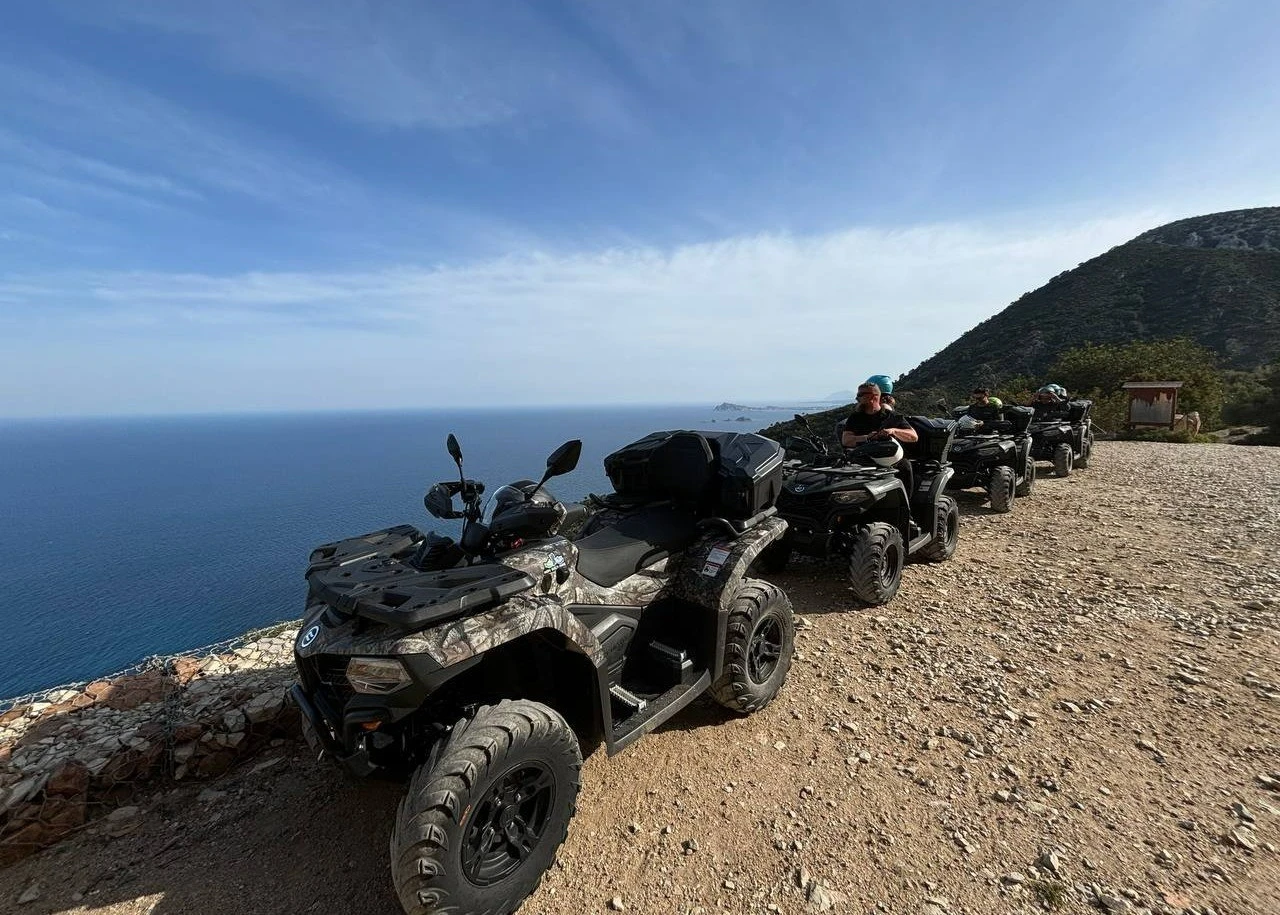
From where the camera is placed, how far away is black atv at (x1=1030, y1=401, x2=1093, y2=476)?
11.9 m

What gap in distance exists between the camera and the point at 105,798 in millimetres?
2738

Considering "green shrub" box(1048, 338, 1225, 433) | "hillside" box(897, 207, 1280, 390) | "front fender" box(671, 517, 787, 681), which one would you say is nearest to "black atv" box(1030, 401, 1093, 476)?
"green shrub" box(1048, 338, 1225, 433)

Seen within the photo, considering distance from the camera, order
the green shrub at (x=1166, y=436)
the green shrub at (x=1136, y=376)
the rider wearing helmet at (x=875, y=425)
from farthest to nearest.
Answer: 1. the green shrub at (x=1136, y=376)
2. the green shrub at (x=1166, y=436)
3. the rider wearing helmet at (x=875, y=425)

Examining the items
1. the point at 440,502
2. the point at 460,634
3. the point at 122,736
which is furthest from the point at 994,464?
the point at 122,736

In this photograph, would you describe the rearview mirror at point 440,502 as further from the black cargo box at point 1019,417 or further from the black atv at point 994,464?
the black cargo box at point 1019,417

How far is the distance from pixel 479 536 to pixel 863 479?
13.2 feet

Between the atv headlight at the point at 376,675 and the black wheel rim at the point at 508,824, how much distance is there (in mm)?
530

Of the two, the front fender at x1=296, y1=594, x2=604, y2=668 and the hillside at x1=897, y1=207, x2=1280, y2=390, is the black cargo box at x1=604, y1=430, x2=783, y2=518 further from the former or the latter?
the hillside at x1=897, y1=207, x2=1280, y2=390

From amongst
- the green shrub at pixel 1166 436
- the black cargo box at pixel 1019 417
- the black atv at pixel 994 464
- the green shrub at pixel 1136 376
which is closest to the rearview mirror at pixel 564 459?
the black atv at pixel 994 464

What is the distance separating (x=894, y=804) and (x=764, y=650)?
42.0 inches

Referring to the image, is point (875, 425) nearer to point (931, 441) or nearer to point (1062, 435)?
point (931, 441)

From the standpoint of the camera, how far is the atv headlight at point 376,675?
196 centimetres

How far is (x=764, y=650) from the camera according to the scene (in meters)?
Result: 3.59

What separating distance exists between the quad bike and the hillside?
3859 cm
